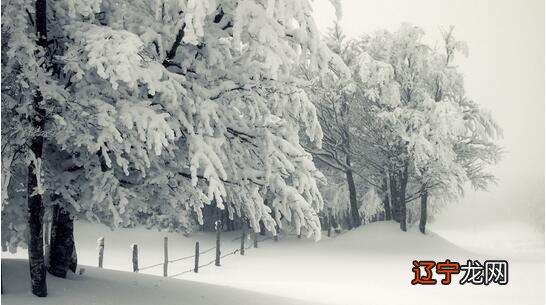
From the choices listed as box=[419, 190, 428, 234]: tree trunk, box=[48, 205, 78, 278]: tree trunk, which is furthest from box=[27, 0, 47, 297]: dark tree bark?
box=[419, 190, 428, 234]: tree trunk

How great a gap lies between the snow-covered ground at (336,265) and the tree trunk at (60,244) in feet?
5.72

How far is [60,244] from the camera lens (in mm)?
11195

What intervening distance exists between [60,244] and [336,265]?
586 inches

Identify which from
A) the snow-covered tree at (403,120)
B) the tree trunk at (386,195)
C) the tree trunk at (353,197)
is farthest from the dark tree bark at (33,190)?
the tree trunk at (386,195)

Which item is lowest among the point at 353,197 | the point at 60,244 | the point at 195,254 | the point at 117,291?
the point at 195,254

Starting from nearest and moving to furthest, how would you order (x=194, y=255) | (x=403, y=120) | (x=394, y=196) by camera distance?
(x=194, y=255)
(x=403, y=120)
(x=394, y=196)

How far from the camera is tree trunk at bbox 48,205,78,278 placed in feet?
35.9

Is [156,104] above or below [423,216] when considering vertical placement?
above

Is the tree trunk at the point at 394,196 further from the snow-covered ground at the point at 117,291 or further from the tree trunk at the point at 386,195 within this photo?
the snow-covered ground at the point at 117,291

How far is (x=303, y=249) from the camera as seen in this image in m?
29.3

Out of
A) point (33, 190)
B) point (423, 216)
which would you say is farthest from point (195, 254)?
point (33, 190)

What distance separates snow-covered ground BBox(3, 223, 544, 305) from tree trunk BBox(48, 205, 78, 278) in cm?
174

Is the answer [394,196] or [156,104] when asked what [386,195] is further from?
[156,104]

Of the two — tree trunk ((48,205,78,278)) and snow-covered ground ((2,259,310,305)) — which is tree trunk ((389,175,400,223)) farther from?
tree trunk ((48,205,78,278))
